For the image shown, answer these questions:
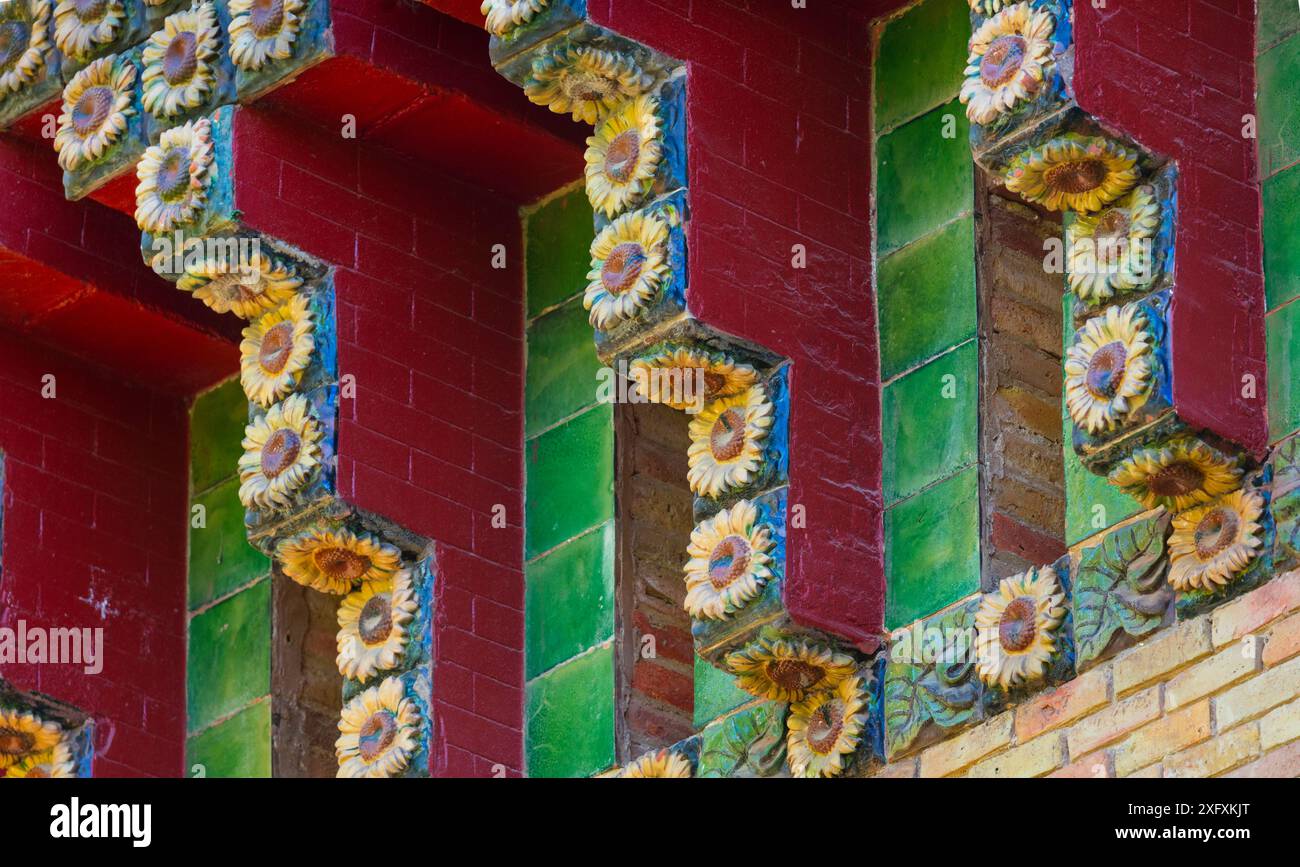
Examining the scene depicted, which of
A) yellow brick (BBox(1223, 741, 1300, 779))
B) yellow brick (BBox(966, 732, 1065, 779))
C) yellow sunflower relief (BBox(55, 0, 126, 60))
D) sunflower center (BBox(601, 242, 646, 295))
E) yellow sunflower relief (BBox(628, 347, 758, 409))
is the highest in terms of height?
yellow sunflower relief (BBox(55, 0, 126, 60))

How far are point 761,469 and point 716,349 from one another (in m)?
0.32

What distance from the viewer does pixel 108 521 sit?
47.0ft

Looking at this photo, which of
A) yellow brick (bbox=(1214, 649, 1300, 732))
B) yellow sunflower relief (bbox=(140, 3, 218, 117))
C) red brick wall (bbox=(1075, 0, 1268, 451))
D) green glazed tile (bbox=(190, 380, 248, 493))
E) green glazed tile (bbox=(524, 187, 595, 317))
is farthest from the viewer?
green glazed tile (bbox=(190, 380, 248, 493))

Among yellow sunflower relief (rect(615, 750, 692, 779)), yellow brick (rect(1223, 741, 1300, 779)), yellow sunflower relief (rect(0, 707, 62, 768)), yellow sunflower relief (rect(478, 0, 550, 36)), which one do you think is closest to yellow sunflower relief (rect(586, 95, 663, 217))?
yellow sunflower relief (rect(478, 0, 550, 36))

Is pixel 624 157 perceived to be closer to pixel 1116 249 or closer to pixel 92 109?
pixel 1116 249

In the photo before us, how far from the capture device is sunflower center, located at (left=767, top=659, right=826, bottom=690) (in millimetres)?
12141

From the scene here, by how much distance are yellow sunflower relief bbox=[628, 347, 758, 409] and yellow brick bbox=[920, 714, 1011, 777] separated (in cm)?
107

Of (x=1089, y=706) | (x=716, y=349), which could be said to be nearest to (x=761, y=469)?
(x=716, y=349)

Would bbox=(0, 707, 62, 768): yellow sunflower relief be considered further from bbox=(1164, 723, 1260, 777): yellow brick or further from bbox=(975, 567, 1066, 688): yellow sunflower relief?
bbox=(1164, 723, 1260, 777): yellow brick

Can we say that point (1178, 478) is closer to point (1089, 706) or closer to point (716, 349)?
point (1089, 706)

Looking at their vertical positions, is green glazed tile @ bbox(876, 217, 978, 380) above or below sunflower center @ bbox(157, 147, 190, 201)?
below

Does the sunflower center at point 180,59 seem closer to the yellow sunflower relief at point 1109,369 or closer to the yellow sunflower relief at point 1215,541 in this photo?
the yellow sunflower relief at point 1109,369

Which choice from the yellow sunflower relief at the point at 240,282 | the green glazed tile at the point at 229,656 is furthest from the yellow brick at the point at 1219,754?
the green glazed tile at the point at 229,656

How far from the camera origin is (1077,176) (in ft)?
38.0
